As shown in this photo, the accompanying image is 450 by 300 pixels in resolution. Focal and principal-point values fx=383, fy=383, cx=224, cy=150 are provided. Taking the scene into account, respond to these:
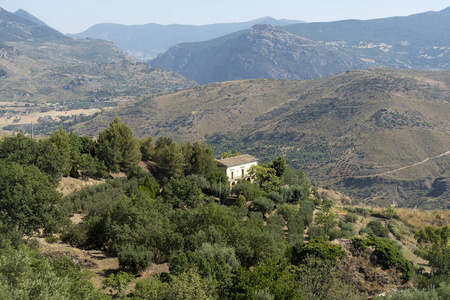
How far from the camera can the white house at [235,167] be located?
5647 cm

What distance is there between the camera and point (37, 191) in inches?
1141

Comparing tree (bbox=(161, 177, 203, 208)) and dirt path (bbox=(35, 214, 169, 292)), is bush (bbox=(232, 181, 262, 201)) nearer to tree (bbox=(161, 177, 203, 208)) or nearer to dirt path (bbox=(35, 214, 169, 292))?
tree (bbox=(161, 177, 203, 208))

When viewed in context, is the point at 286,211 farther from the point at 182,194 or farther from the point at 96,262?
the point at 96,262

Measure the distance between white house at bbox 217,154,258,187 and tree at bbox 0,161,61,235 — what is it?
29.5 meters

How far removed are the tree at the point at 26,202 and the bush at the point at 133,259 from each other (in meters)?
7.22

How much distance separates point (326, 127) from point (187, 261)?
156 metres

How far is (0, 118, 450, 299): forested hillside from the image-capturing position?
18.9 m

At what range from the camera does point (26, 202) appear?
28000 mm

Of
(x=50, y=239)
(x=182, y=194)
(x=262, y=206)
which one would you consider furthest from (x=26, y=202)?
(x=262, y=206)

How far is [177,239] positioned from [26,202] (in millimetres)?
11718

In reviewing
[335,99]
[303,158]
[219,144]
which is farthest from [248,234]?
[335,99]

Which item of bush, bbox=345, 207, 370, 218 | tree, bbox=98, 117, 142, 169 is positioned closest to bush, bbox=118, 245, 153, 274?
tree, bbox=98, 117, 142, 169

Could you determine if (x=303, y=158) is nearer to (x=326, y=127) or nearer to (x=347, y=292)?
(x=326, y=127)

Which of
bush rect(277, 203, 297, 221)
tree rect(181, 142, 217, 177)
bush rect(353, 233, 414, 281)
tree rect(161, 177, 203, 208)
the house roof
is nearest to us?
bush rect(353, 233, 414, 281)
